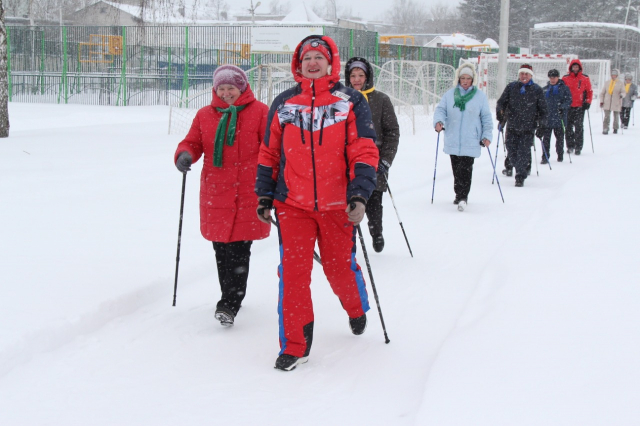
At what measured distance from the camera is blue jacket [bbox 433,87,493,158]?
903cm

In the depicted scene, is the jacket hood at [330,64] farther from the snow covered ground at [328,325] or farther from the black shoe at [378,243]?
the black shoe at [378,243]

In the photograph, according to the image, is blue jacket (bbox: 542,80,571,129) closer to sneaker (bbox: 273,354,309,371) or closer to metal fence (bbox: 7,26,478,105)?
metal fence (bbox: 7,26,478,105)

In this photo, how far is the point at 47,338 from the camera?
4.43 metres

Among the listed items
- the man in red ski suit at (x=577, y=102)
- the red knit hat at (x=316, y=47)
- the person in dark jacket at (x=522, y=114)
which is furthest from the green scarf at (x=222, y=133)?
the man in red ski suit at (x=577, y=102)

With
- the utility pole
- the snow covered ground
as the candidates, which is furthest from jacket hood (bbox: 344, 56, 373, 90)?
the utility pole

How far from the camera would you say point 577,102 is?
51.4 ft

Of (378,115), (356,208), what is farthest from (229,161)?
(378,115)

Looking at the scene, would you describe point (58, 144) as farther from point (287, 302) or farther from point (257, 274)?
point (287, 302)

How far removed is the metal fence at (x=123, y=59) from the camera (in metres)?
25.2

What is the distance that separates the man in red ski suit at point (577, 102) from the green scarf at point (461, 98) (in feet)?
23.6

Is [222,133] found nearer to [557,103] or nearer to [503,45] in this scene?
[557,103]

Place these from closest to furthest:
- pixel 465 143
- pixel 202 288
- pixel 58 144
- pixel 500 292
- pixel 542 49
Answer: pixel 500 292 < pixel 202 288 < pixel 465 143 < pixel 58 144 < pixel 542 49

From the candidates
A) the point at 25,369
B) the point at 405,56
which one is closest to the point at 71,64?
the point at 405,56

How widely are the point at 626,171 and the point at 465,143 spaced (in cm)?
501
